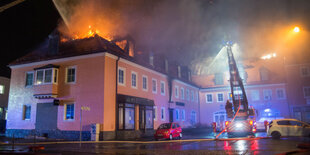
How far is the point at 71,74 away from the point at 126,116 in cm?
621

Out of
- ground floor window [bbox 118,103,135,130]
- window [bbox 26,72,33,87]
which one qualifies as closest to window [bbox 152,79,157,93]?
ground floor window [bbox 118,103,135,130]

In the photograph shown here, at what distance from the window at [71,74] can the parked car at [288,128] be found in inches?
648

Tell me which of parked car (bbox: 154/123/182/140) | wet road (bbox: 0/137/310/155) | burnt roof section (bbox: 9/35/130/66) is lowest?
wet road (bbox: 0/137/310/155)

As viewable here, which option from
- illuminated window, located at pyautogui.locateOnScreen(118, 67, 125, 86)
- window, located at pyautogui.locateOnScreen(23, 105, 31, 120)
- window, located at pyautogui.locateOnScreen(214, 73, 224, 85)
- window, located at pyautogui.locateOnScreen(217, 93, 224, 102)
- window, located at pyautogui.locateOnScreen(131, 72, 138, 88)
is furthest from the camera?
window, located at pyautogui.locateOnScreen(214, 73, 224, 85)

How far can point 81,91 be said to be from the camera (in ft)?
68.0

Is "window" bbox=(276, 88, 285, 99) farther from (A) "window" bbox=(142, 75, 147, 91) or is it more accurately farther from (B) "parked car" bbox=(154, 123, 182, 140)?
(B) "parked car" bbox=(154, 123, 182, 140)

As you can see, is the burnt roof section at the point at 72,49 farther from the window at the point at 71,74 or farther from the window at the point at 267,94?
the window at the point at 267,94

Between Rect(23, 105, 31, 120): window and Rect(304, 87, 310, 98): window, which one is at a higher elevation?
Rect(304, 87, 310, 98): window

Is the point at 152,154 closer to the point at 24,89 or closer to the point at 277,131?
the point at 277,131

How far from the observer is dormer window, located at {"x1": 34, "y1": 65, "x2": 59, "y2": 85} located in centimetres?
2163

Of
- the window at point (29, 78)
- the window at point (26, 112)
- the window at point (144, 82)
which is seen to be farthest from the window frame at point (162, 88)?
the window at point (26, 112)

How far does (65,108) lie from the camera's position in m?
21.2

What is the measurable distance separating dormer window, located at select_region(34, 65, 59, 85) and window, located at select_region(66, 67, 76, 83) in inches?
42.3

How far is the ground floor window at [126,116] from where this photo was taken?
70.9 feet
